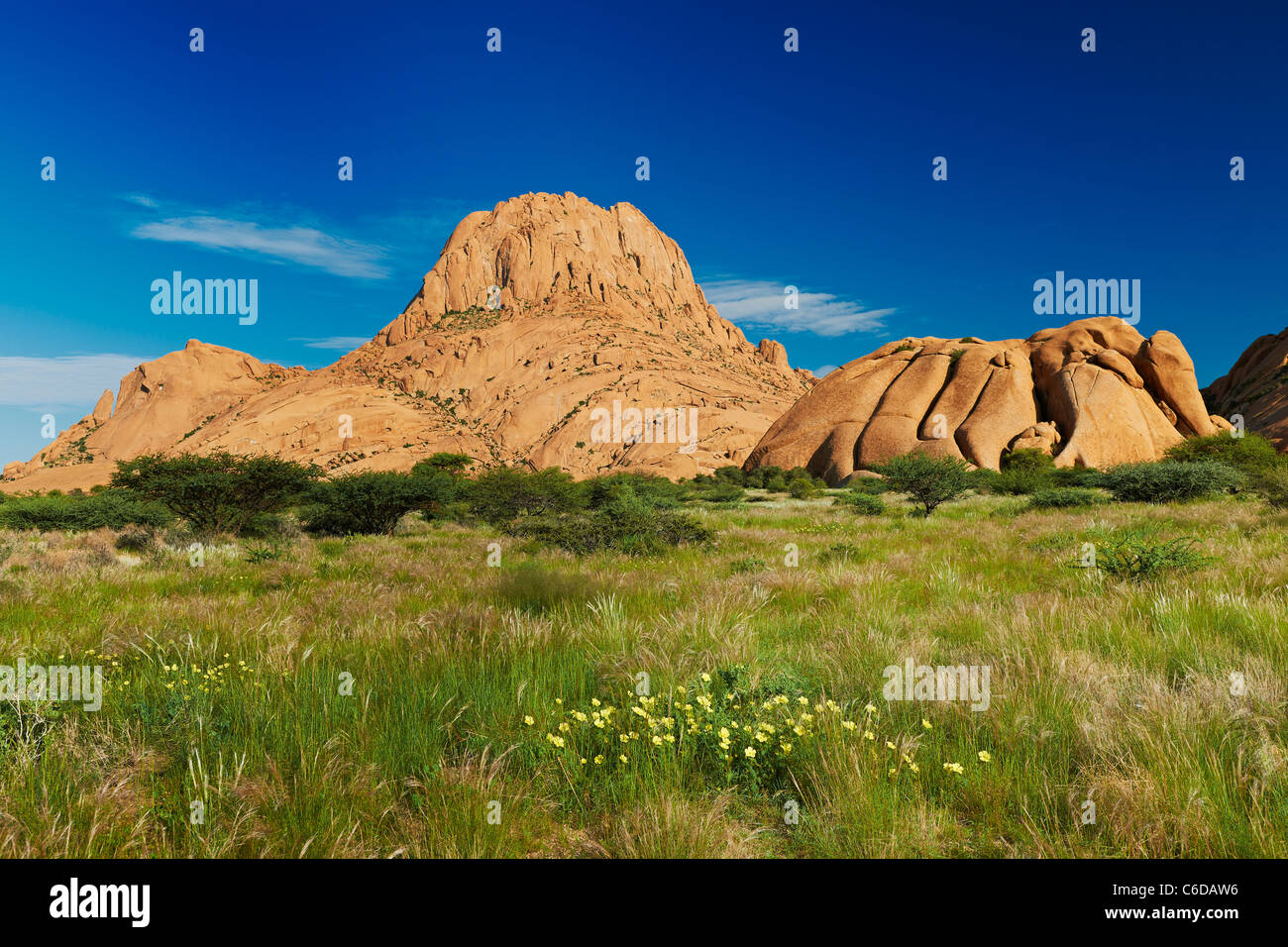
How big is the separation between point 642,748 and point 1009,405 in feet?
205

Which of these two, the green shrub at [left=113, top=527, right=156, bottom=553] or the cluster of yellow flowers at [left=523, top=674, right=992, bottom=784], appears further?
the green shrub at [left=113, top=527, right=156, bottom=553]

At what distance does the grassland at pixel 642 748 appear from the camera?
1.89 m

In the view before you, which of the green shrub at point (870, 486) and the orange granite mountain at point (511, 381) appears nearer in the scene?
the green shrub at point (870, 486)

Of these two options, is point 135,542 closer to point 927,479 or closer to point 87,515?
point 87,515

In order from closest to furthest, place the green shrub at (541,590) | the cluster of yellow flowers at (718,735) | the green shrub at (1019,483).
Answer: the cluster of yellow flowers at (718,735), the green shrub at (541,590), the green shrub at (1019,483)

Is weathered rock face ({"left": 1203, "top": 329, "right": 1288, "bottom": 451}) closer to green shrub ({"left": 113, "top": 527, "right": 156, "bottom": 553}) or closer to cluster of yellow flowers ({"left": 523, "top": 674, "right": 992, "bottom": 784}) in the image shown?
cluster of yellow flowers ({"left": 523, "top": 674, "right": 992, "bottom": 784})

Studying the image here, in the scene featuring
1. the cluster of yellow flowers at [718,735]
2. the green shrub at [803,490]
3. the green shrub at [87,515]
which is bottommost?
the cluster of yellow flowers at [718,735]

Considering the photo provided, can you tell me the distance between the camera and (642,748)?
95.1 inches

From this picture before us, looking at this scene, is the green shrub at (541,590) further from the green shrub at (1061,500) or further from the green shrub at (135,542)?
the green shrub at (1061,500)

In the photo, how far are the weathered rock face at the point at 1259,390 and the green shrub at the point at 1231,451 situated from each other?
16.4 meters

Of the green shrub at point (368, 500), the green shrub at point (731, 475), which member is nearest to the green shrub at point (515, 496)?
the green shrub at point (368, 500)

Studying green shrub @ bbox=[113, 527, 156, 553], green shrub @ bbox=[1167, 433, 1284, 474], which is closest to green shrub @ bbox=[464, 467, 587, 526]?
green shrub @ bbox=[113, 527, 156, 553]

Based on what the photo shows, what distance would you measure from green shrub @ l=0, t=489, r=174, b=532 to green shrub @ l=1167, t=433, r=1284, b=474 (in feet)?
162

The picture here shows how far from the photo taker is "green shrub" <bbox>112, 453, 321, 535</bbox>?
16.8 m
